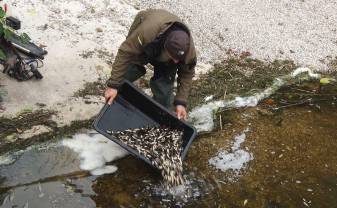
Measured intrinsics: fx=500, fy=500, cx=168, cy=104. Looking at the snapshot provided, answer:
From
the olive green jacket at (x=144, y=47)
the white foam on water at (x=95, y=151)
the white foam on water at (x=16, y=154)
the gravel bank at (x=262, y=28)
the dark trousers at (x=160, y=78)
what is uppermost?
the gravel bank at (x=262, y=28)

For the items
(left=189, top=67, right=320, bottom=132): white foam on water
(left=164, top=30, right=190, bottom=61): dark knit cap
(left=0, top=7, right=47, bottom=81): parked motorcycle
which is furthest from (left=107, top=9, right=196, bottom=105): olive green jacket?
(left=0, top=7, right=47, bottom=81): parked motorcycle

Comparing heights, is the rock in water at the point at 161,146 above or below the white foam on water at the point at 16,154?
above

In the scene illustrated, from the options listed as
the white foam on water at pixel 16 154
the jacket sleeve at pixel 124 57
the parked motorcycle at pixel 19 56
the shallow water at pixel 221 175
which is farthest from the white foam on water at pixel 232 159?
the parked motorcycle at pixel 19 56

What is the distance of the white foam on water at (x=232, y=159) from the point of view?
514cm

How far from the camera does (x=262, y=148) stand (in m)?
5.45

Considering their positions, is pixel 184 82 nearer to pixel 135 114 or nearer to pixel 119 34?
pixel 135 114

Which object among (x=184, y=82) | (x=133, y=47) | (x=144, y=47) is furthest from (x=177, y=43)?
(x=184, y=82)

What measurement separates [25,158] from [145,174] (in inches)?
44.9

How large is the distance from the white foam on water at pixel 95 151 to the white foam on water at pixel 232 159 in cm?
96

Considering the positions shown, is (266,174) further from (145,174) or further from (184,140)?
(145,174)

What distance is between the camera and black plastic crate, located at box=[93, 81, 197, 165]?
15.9 feet

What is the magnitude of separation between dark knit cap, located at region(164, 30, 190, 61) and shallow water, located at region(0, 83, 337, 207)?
127cm

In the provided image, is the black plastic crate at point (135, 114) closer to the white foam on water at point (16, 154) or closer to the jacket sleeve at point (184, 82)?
the jacket sleeve at point (184, 82)

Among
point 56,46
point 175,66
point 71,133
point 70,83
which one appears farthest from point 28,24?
point 175,66
